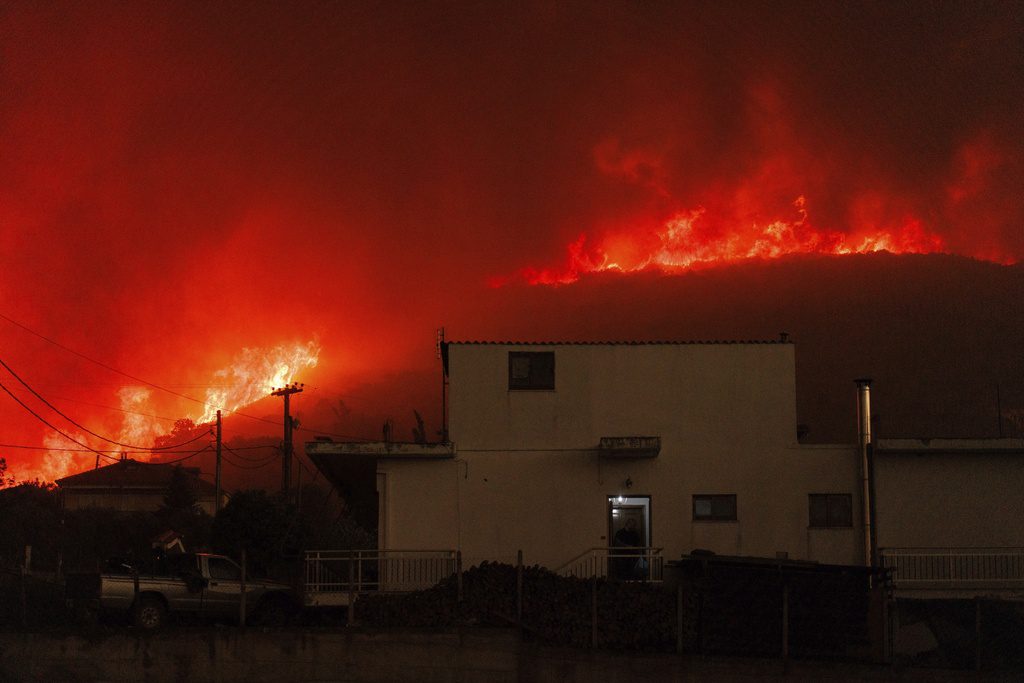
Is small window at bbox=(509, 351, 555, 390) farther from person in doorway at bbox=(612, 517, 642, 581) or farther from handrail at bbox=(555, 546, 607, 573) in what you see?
handrail at bbox=(555, 546, 607, 573)

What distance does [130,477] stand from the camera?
3280 inches

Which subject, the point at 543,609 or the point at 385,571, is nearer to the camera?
the point at 543,609

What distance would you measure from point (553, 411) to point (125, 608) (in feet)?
35.9

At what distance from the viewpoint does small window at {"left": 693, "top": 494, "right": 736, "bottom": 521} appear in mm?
27328

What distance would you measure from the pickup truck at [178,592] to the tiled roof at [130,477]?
55.8 metres

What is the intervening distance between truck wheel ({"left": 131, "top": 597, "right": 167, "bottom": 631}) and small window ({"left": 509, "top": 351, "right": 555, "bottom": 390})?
32.4 ft

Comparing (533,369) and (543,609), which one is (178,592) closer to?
(543,609)

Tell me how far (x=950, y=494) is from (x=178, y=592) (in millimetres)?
18379

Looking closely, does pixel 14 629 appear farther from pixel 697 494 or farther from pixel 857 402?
→ pixel 857 402

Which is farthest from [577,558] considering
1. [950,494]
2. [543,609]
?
[950,494]

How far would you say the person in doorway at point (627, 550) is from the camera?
26.8 m

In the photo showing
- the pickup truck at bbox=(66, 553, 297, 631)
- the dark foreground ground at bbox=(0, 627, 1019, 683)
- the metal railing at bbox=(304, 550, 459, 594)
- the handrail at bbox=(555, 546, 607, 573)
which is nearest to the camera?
the dark foreground ground at bbox=(0, 627, 1019, 683)

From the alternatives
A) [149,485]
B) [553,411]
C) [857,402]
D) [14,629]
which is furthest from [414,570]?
[149,485]

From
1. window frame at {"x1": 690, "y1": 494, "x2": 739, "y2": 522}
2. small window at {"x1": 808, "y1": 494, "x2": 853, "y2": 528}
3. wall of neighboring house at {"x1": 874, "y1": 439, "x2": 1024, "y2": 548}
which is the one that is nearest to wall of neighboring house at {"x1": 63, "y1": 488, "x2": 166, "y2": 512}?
window frame at {"x1": 690, "y1": 494, "x2": 739, "y2": 522}
